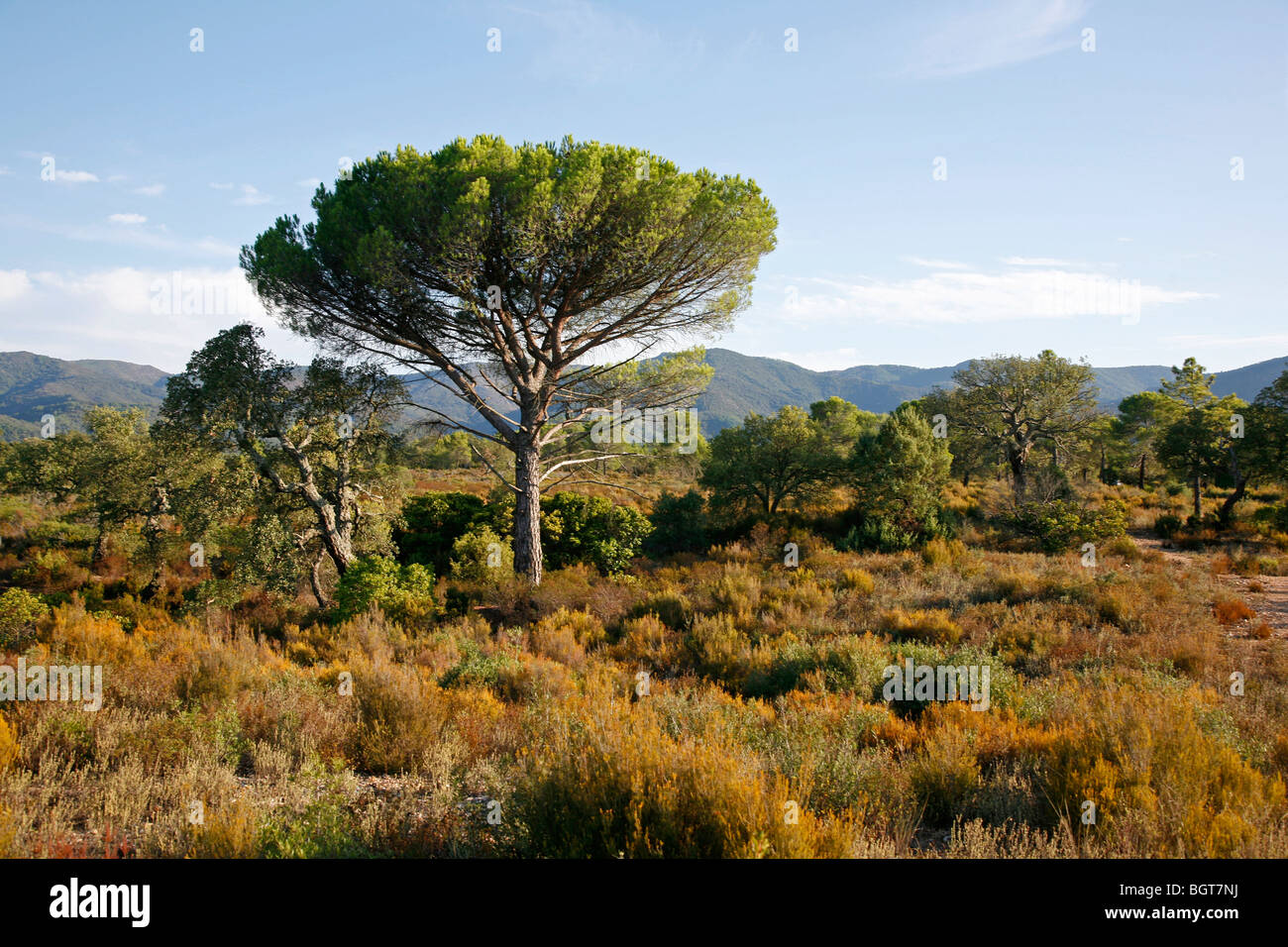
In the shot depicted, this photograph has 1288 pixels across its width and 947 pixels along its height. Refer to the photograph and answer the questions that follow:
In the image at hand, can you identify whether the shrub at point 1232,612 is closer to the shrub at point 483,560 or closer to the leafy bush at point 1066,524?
the leafy bush at point 1066,524

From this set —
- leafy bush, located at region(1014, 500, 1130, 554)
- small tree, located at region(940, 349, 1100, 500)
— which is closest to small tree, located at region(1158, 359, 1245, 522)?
small tree, located at region(940, 349, 1100, 500)

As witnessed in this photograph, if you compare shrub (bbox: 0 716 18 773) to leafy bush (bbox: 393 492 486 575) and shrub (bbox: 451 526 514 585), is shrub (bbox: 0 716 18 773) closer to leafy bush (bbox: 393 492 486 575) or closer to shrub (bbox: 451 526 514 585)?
shrub (bbox: 451 526 514 585)

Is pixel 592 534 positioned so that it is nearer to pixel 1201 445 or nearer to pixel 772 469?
pixel 772 469

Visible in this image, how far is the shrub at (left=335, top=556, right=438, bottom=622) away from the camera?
11.0 metres

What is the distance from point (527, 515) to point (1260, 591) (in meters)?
15.9

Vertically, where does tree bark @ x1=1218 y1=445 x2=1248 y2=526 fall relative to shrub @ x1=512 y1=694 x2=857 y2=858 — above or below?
above

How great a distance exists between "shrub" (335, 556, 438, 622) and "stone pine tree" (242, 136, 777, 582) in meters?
3.01

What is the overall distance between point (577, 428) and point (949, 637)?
410 inches

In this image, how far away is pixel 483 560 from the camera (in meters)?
13.7

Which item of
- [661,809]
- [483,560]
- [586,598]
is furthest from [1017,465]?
[661,809]

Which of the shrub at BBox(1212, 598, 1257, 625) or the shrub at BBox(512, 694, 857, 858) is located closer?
the shrub at BBox(512, 694, 857, 858)

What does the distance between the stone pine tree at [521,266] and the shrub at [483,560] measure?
47cm

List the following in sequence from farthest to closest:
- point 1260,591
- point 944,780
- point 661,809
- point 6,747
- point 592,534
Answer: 1. point 592,534
2. point 1260,591
3. point 944,780
4. point 6,747
5. point 661,809
